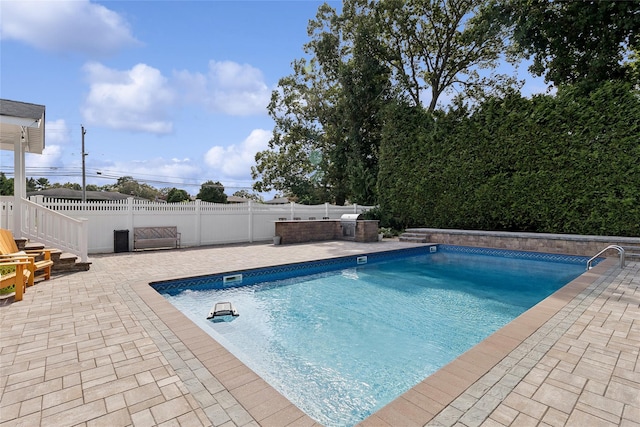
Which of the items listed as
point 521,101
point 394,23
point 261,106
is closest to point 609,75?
point 521,101

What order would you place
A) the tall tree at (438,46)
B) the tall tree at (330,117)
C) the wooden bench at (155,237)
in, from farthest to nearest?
the tall tree at (330,117) → the tall tree at (438,46) → the wooden bench at (155,237)

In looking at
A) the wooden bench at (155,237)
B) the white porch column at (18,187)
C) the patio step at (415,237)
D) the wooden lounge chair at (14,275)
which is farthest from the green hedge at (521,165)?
the wooden lounge chair at (14,275)

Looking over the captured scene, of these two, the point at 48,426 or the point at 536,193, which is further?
the point at 536,193

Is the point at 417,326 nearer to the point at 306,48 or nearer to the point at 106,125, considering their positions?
the point at 306,48

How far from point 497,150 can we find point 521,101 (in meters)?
1.90

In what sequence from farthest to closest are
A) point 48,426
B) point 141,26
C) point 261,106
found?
point 261,106 → point 141,26 → point 48,426

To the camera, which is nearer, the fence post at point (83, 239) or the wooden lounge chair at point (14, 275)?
the wooden lounge chair at point (14, 275)

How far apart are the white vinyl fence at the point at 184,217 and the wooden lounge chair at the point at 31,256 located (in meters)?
1.73

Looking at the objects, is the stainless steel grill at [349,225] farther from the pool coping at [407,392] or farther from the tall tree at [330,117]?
the pool coping at [407,392]

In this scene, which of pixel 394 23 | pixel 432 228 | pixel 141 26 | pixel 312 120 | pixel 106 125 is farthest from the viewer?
pixel 106 125

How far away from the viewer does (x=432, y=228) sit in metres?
14.4

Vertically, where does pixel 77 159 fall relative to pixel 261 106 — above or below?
below

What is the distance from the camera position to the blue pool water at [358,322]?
125 inches

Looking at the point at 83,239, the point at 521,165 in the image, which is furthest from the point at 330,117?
the point at 83,239
